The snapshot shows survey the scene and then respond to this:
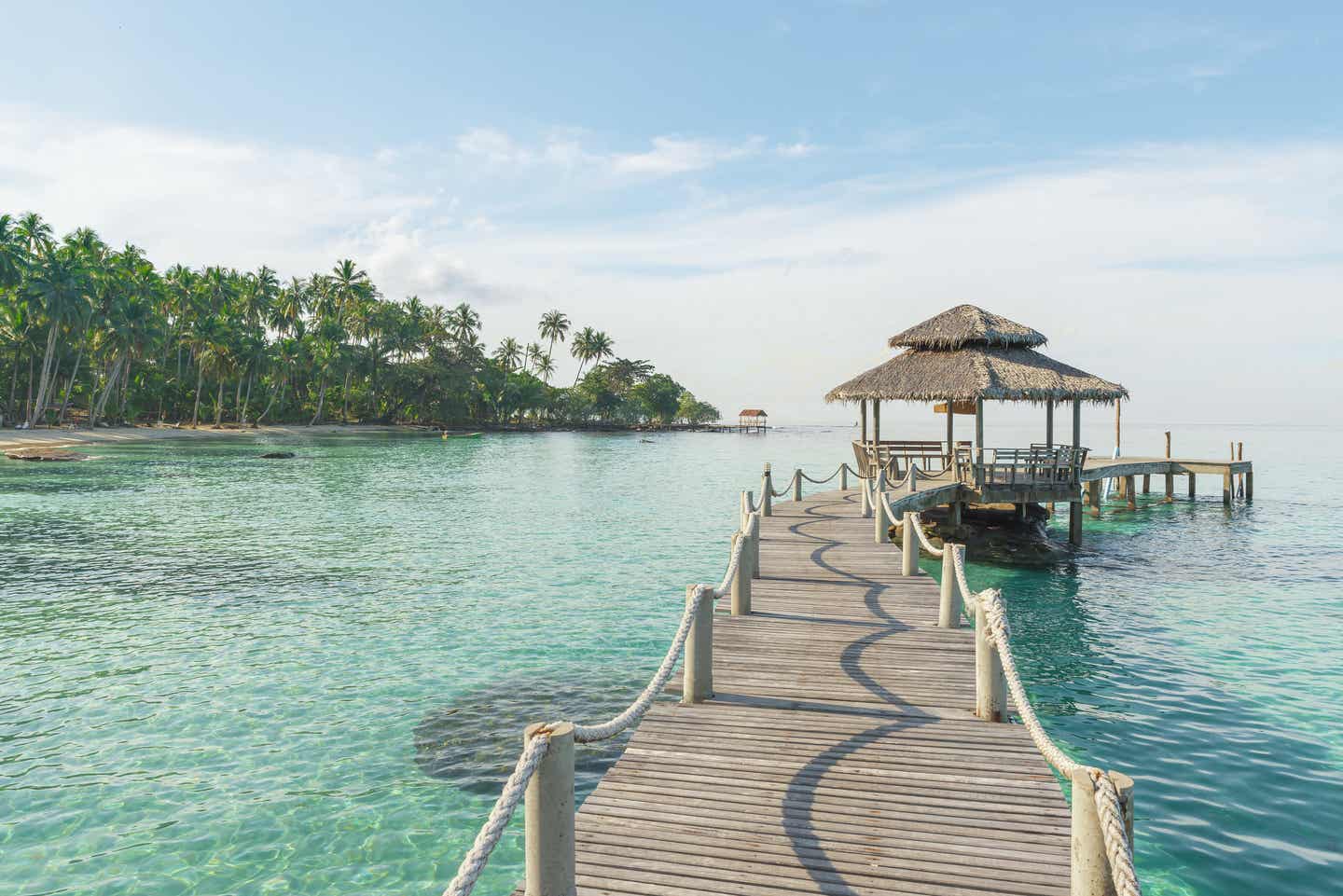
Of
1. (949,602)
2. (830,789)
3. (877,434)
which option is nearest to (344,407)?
(877,434)

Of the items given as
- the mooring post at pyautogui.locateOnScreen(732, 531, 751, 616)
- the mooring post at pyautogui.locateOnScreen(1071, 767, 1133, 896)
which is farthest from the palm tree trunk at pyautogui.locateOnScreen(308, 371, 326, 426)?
the mooring post at pyautogui.locateOnScreen(1071, 767, 1133, 896)

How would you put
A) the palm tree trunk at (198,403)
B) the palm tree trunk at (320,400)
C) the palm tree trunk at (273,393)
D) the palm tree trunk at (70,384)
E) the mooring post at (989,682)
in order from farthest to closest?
the palm tree trunk at (320,400)
the palm tree trunk at (273,393)
the palm tree trunk at (198,403)
the palm tree trunk at (70,384)
the mooring post at (989,682)

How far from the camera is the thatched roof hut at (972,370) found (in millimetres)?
20156

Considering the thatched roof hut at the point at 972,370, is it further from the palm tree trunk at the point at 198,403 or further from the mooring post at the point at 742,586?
the palm tree trunk at the point at 198,403

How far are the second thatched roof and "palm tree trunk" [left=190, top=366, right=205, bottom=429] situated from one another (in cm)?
6574

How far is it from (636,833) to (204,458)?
158ft

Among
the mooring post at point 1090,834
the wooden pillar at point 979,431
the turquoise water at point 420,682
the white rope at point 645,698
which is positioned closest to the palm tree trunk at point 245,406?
the turquoise water at point 420,682

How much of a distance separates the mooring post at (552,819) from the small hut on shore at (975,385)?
16088 mm

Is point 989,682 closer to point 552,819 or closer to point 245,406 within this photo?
point 552,819

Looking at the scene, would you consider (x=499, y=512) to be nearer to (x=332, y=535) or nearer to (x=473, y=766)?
(x=332, y=535)

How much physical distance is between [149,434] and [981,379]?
6522 cm

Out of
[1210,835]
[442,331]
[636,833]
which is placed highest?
[442,331]

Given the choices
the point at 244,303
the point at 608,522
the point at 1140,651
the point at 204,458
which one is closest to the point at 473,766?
the point at 1140,651

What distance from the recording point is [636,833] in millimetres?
4172
